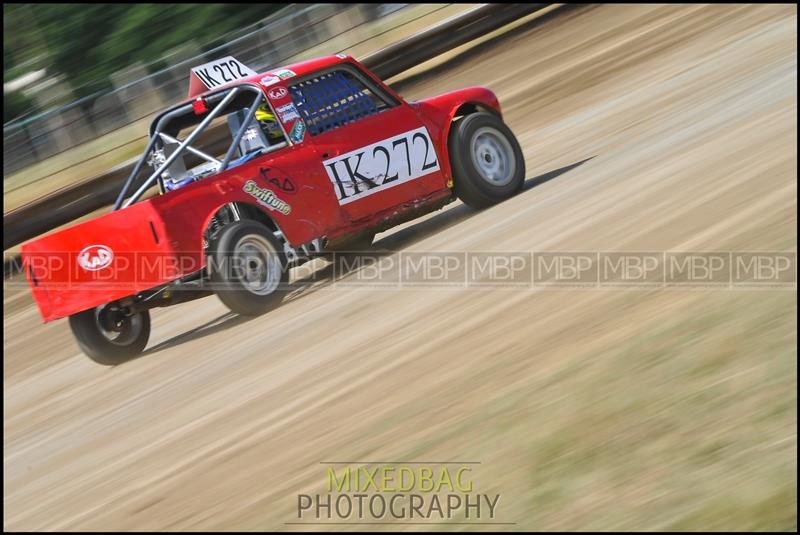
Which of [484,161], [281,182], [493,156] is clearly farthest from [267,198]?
[493,156]

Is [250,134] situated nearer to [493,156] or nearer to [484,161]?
[484,161]

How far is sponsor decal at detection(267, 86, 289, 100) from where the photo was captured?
25.9 ft

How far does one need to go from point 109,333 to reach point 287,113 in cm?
190

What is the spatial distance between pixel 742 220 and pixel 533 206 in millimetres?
2267

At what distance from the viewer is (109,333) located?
7.58 metres

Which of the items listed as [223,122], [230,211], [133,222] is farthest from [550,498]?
[223,122]

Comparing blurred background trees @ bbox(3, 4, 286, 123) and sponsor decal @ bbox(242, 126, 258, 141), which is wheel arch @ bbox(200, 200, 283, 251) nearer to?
sponsor decal @ bbox(242, 126, 258, 141)

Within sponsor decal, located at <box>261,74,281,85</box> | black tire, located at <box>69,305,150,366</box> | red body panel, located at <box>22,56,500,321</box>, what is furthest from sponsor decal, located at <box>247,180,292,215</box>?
black tire, located at <box>69,305,150,366</box>

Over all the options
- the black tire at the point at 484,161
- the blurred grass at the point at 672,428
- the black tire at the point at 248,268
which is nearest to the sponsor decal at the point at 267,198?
the black tire at the point at 248,268

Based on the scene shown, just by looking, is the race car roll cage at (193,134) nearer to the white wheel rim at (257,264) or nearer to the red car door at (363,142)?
the red car door at (363,142)

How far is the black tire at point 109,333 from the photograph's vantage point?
7418mm

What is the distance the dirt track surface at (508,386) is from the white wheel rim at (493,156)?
0.33 m

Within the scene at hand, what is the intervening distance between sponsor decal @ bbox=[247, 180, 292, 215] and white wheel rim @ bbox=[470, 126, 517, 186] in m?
1.98

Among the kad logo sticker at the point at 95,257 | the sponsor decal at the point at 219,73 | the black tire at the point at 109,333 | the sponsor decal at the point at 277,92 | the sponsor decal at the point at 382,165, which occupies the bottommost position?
the black tire at the point at 109,333
